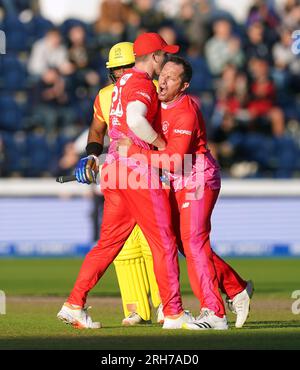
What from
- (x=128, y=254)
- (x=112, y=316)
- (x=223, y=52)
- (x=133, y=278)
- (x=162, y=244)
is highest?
(x=223, y=52)

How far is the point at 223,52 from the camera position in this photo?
2258 centimetres

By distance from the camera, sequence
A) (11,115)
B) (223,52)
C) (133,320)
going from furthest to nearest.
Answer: (223,52) < (11,115) < (133,320)

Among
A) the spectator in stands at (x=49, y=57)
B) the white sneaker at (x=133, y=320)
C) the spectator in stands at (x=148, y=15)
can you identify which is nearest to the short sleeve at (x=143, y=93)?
the white sneaker at (x=133, y=320)

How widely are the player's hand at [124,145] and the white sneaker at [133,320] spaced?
156 cm

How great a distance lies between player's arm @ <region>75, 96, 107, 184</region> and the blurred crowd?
9.65 m

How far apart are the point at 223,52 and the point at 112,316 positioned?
37.8 feet

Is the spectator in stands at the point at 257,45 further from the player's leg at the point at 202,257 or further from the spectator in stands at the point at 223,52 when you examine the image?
the player's leg at the point at 202,257

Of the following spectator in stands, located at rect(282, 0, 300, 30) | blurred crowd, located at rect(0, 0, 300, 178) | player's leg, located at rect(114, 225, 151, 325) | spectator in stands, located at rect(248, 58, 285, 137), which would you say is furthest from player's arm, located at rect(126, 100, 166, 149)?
spectator in stands, located at rect(282, 0, 300, 30)

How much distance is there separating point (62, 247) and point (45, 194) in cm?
90

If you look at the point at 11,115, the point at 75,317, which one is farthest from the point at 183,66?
the point at 11,115

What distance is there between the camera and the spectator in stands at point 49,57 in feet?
70.2

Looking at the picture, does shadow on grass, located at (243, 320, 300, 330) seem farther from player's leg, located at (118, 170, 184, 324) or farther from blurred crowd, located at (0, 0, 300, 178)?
blurred crowd, located at (0, 0, 300, 178)

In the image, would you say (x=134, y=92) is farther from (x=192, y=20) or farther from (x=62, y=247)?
(x=192, y=20)

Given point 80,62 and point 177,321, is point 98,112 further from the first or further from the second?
point 80,62
